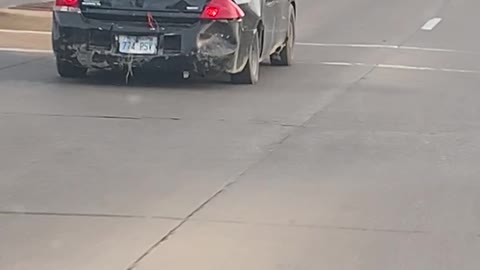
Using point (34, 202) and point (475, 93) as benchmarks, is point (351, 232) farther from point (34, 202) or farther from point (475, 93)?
point (475, 93)

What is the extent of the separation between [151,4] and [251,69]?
1.58 m

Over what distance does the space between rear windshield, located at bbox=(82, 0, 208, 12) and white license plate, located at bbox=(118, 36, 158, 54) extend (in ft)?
1.07

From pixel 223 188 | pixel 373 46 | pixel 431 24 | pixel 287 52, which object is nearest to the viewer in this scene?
pixel 223 188

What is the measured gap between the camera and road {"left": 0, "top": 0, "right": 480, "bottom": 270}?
7199 millimetres

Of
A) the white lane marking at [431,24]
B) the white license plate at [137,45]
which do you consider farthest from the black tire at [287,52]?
the white lane marking at [431,24]

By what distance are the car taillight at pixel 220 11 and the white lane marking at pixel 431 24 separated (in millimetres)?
10745

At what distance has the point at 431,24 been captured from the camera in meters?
25.1

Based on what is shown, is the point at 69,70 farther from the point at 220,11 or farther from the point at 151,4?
the point at 220,11

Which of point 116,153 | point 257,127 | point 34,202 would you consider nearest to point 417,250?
point 34,202

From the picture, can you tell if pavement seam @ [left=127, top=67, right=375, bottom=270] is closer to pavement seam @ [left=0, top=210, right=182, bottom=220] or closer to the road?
the road

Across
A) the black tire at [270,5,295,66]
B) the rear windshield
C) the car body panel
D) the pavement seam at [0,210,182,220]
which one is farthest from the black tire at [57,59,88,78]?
the pavement seam at [0,210,182,220]

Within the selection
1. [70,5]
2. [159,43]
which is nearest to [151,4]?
[159,43]

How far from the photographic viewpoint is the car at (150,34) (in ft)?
44.9

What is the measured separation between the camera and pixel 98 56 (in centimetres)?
1380
